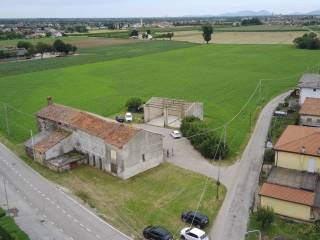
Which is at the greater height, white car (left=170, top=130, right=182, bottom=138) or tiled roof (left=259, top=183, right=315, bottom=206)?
tiled roof (left=259, top=183, right=315, bottom=206)

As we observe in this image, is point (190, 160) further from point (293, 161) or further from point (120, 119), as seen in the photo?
point (120, 119)

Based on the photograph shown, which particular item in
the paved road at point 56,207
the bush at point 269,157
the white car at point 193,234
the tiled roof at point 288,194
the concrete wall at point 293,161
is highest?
the concrete wall at point 293,161

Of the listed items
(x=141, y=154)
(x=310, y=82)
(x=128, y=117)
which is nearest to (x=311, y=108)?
(x=310, y=82)

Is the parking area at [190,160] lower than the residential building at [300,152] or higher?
lower

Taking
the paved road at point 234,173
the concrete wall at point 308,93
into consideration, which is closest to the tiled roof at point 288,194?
the paved road at point 234,173

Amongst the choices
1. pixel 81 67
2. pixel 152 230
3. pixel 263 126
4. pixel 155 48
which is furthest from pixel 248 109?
pixel 155 48

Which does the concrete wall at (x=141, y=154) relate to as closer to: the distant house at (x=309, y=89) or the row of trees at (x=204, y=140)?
the row of trees at (x=204, y=140)

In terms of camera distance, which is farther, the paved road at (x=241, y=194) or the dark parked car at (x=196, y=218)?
the dark parked car at (x=196, y=218)

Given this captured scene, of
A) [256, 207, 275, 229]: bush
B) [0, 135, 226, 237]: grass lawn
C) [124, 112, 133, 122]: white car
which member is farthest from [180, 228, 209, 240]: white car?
[124, 112, 133, 122]: white car

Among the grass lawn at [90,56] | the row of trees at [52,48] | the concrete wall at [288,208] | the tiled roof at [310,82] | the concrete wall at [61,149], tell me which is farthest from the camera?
the row of trees at [52,48]

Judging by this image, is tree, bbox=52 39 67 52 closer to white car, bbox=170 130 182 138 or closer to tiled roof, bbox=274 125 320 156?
white car, bbox=170 130 182 138
